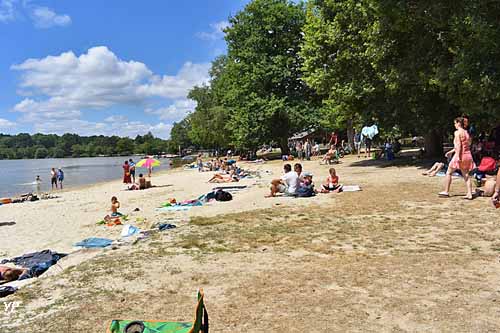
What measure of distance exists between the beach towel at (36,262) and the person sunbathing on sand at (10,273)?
121mm

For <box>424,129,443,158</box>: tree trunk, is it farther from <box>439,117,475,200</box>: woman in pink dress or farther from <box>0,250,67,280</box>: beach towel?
<box>0,250,67,280</box>: beach towel

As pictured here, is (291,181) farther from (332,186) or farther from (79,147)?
(79,147)

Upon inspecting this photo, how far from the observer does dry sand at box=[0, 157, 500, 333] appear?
168 inches

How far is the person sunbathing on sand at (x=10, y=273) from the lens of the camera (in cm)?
653

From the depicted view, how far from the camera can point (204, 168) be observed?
115 feet

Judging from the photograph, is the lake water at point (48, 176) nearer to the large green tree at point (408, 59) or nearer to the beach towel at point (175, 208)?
the beach towel at point (175, 208)

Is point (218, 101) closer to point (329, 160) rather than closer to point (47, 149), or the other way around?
point (329, 160)

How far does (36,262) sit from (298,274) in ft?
15.8

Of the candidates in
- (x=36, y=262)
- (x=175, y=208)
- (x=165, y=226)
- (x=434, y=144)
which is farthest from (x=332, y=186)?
(x=434, y=144)

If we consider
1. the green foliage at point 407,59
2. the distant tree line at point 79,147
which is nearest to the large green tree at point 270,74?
the green foliage at point 407,59

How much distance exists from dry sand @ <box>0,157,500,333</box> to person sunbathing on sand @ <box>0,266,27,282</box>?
0.57 m

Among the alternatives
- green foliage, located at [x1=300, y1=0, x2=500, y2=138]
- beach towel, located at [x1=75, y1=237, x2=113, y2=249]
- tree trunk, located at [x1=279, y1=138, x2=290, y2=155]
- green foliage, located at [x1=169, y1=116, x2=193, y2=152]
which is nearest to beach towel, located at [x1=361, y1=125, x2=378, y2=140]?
green foliage, located at [x1=300, y1=0, x2=500, y2=138]

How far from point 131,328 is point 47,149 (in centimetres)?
21072

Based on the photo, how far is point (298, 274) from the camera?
5.62 metres
